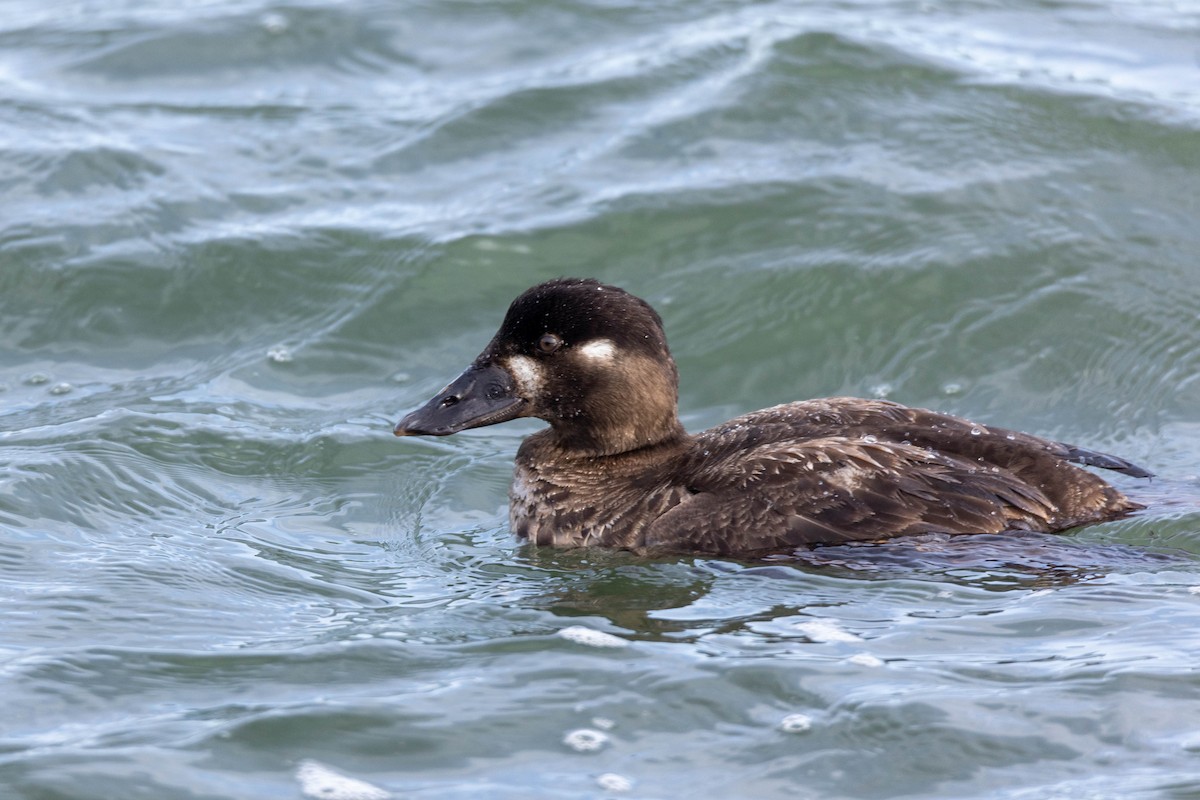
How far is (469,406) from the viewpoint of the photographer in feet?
22.4

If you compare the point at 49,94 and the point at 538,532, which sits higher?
the point at 49,94

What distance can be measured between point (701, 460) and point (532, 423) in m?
2.04

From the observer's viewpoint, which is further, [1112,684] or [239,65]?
[239,65]

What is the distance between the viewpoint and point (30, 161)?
10.4m

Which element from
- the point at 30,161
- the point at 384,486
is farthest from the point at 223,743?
the point at 30,161

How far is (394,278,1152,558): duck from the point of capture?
20.3ft

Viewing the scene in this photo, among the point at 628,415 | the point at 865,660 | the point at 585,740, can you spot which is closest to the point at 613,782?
the point at 585,740

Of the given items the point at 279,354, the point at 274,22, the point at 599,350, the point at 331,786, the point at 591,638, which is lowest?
the point at 331,786

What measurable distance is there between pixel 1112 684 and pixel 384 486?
3.62 meters

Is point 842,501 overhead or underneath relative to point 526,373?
underneath

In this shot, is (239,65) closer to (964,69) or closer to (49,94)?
(49,94)

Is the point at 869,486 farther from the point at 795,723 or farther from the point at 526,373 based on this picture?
the point at 526,373

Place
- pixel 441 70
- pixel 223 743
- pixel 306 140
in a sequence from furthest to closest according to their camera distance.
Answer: pixel 441 70, pixel 306 140, pixel 223 743

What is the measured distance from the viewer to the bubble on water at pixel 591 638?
5539 millimetres
